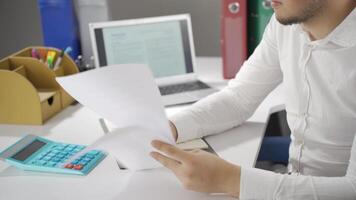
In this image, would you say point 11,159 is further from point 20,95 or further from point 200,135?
point 200,135

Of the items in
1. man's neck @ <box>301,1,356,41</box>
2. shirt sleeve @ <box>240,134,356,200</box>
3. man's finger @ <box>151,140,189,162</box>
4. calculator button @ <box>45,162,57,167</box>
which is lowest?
shirt sleeve @ <box>240,134,356,200</box>

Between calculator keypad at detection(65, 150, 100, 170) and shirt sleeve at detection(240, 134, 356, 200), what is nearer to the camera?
shirt sleeve at detection(240, 134, 356, 200)

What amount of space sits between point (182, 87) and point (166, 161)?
0.66 meters

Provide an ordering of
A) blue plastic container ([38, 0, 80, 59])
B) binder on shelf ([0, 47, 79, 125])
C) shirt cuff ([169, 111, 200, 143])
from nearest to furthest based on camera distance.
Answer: shirt cuff ([169, 111, 200, 143]) < binder on shelf ([0, 47, 79, 125]) < blue plastic container ([38, 0, 80, 59])

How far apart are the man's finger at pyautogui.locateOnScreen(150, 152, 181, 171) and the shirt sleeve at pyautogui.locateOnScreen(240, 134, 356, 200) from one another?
0.46 feet

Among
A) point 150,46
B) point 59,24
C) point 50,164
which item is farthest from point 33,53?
point 50,164

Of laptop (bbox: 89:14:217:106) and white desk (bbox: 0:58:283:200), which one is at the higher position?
laptop (bbox: 89:14:217:106)

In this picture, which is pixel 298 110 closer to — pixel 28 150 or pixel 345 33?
pixel 345 33

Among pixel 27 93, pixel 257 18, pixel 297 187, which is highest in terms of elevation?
pixel 257 18

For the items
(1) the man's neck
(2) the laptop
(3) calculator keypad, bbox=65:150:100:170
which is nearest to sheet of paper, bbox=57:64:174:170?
(3) calculator keypad, bbox=65:150:100:170

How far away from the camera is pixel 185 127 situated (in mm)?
1159

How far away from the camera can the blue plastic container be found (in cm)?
168

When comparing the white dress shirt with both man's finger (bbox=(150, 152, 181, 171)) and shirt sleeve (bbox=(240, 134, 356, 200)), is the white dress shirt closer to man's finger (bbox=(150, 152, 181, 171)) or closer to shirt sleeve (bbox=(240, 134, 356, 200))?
shirt sleeve (bbox=(240, 134, 356, 200))

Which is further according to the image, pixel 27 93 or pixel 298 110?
pixel 27 93
